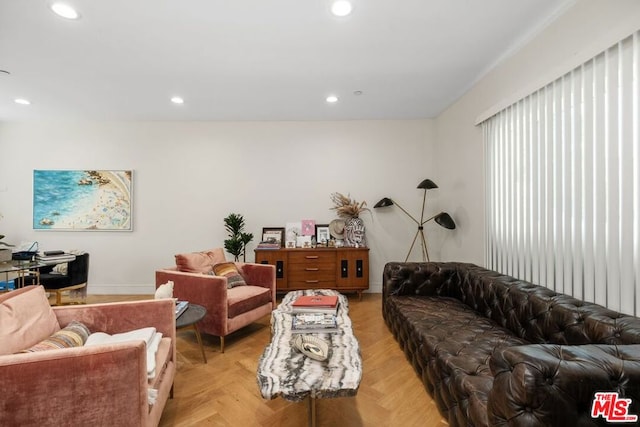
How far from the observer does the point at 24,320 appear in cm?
147

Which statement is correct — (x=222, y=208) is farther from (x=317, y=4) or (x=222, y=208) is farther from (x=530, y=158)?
(x=530, y=158)

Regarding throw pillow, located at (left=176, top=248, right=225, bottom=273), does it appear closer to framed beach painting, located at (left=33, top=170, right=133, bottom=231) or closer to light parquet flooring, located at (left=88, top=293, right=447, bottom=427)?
light parquet flooring, located at (left=88, top=293, right=447, bottom=427)

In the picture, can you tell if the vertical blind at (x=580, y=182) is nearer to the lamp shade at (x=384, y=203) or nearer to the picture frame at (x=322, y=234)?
the lamp shade at (x=384, y=203)

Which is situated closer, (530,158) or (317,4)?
(317,4)

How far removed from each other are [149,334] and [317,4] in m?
2.41

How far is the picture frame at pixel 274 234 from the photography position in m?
4.41

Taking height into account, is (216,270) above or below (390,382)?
above

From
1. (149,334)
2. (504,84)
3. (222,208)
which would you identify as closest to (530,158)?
(504,84)


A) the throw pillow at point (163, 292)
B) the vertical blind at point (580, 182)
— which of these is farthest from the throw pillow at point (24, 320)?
the vertical blind at point (580, 182)

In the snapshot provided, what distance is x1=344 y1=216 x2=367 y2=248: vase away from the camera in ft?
14.0

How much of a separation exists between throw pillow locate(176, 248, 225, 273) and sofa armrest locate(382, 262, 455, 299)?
202 cm

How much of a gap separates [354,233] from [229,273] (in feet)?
6.24

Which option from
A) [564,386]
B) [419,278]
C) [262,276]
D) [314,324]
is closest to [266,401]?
[314,324]

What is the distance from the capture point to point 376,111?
4137mm
